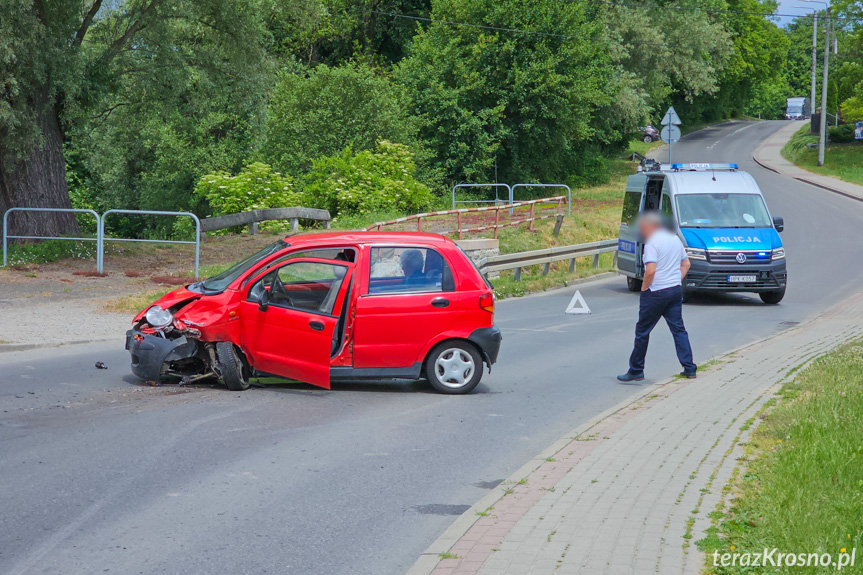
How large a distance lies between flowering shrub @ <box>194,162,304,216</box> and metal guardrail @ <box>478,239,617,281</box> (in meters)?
8.43

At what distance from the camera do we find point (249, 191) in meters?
27.6

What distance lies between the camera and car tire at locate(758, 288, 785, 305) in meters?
18.3

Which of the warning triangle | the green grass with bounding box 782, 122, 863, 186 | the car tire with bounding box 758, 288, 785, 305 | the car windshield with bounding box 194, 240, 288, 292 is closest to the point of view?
the car windshield with bounding box 194, 240, 288, 292

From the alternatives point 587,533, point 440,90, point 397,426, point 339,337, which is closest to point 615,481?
point 587,533

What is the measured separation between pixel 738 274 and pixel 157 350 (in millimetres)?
12155

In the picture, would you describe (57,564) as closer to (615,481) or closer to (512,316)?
(615,481)

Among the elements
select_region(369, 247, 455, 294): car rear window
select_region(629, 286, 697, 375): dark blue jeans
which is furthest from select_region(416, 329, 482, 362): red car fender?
select_region(629, 286, 697, 375): dark blue jeans

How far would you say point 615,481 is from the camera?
245 inches

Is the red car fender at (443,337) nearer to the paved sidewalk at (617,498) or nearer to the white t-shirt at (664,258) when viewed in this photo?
the paved sidewalk at (617,498)

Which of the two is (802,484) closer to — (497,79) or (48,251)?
(48,251)

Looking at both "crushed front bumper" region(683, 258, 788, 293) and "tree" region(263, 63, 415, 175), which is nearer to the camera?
"crushed front bumper" region(683, 258, 788, 293)

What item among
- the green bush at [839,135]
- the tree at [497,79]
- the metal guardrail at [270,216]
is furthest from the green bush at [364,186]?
the green bush at [839,135]

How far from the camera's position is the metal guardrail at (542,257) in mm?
20297

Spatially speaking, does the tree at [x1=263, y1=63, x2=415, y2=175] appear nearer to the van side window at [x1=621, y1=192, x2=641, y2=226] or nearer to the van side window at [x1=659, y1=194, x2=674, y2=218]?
the van side window at [x1=621, y1=192, x2=641, y2=226]
